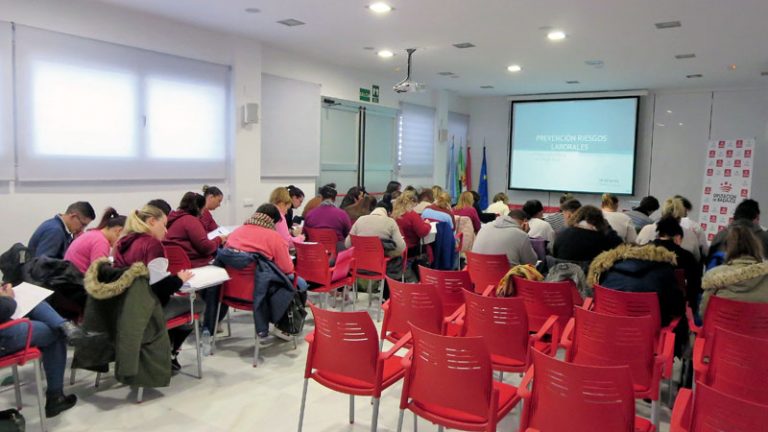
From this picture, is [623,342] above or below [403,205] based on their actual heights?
below

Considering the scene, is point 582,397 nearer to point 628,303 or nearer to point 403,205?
point 628,303

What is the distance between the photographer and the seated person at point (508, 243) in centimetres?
494

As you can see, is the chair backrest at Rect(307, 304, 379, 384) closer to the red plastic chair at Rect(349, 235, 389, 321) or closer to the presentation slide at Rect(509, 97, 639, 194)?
the red plastic chair at Rect(349, 235, 389, 321)

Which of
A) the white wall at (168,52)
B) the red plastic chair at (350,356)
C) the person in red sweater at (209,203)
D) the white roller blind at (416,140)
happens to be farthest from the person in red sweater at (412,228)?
the white roller blind at (416,140)

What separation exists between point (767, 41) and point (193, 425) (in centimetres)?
761

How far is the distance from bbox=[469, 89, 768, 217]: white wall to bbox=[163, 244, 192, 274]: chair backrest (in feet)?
32.5

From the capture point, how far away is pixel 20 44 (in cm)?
511

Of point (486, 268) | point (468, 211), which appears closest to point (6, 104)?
point (486, 268)

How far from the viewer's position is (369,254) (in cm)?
551

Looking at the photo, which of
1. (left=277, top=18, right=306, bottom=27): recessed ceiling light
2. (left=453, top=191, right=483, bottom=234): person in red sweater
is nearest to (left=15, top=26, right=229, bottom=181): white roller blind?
(left=277, top=18, right=306, bottom=27): recessed ceiling light

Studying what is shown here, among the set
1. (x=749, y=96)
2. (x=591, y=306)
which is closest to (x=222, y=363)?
(x=591, y=306)

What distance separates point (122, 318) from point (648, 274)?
10.9 ft

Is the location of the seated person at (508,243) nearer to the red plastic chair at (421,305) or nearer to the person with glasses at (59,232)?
the red plastic chair at (421,305)

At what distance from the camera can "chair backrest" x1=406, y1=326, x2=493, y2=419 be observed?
94.9 inches
